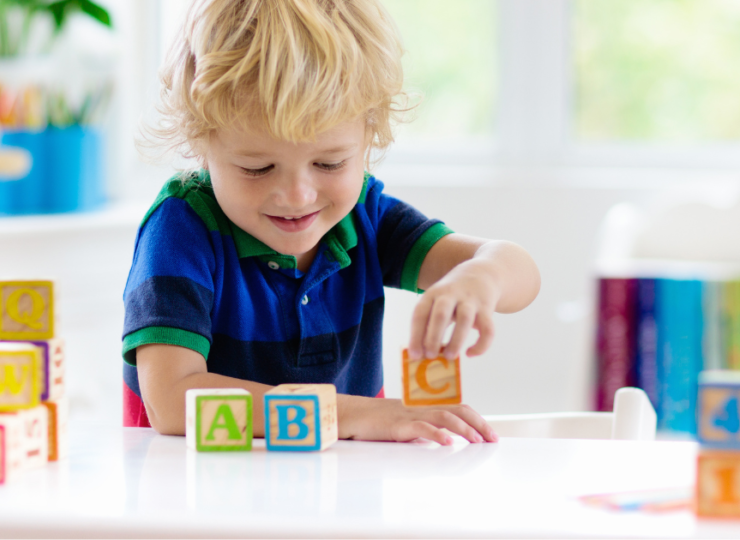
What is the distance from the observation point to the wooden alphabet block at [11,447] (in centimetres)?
53

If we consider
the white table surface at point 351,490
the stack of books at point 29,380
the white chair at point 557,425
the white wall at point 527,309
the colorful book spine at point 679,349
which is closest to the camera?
the white table surface at point 351,490

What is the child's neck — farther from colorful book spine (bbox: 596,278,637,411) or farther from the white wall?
the white wall

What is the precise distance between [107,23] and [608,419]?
1521mm

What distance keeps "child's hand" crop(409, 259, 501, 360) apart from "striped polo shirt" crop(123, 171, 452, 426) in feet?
0.85

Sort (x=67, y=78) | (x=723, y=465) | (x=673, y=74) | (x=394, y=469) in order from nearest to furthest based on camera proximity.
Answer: (x=723, y=465) < (x=394, y=469) < (x=67, y=78) < (x=673, y=74)

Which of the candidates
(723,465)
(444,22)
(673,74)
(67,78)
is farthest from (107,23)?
(723,465)

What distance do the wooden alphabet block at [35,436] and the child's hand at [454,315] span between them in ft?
0.89

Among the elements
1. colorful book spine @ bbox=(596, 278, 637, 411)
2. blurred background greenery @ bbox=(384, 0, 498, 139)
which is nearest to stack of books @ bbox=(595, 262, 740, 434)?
colorful book spine @ bbox=(596, 278, 637, 411)

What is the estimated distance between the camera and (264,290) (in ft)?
3.10

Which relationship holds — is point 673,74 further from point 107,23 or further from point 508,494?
point 508,494

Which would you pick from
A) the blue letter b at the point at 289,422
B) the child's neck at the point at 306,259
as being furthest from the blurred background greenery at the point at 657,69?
the blue letter b at the point at 289,422

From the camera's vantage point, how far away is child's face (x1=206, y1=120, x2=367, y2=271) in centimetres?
83

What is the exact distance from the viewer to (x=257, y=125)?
817 millimetres

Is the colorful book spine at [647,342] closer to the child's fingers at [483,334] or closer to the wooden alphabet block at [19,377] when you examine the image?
the child's fingers at [483,334]
